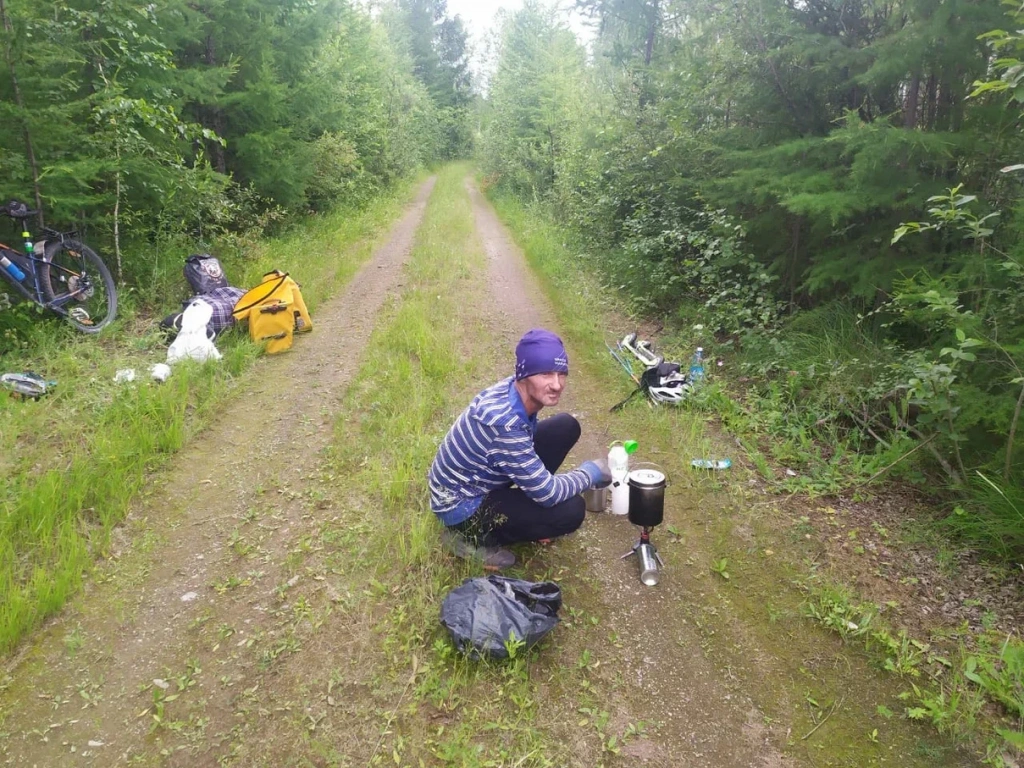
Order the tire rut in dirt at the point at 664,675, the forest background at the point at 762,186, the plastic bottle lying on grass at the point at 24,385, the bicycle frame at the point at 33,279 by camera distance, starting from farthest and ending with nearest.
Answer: the bicycle frame at the point at 33,279, the plastic bottle lying on grass at the point at 24,385, the forest background at the point at 762,186, the tire rut in dirt at the point at 664,675

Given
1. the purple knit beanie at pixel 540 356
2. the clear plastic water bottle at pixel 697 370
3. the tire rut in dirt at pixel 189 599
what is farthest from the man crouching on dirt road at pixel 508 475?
the clear plastic water bottle at pixel 697 370

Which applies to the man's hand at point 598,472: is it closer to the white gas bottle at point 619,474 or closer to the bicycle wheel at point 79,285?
the white gas bottle at point 619,474

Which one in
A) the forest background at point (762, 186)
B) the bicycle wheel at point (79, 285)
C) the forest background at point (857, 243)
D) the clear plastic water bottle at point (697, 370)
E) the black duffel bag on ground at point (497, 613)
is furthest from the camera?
the bicycle wheel at point (79, 285)

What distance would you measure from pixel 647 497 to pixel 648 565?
0.39 meters

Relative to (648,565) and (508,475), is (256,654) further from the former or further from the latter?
(648,565)

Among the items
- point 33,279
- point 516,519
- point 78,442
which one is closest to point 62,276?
point 33,279

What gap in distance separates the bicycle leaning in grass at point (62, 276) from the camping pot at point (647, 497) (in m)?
6.04

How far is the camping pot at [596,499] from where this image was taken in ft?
12.5

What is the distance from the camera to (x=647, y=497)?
10.6 ft

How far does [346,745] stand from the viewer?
7.86 ft

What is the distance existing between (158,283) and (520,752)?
7271 millimetres

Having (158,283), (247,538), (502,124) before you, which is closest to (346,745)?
(247,538)

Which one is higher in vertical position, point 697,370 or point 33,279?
point 33,279

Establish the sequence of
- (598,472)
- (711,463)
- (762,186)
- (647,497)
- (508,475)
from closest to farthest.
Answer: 1. (508,475)
2. (647,497)
3. (598,472)
4. (711,463)
5. (762,186)
